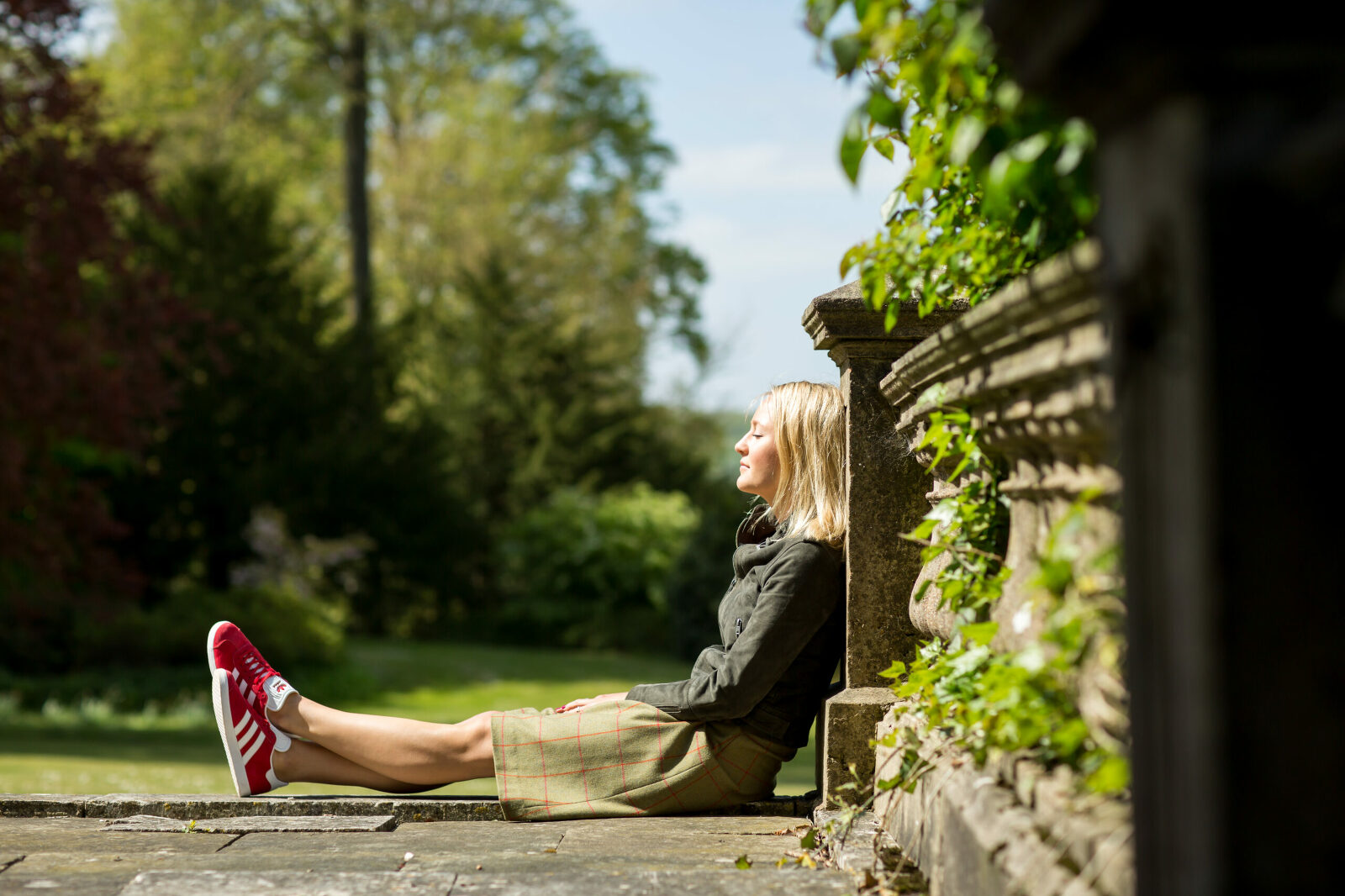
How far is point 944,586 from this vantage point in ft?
7.82

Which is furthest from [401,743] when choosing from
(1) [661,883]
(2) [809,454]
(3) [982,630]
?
(3) [982,630]

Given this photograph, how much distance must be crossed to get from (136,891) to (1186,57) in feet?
7.60

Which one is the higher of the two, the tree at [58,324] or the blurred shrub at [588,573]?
the tree at [58,324]

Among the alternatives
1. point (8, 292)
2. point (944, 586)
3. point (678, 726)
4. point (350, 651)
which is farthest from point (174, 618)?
point (944, 586)

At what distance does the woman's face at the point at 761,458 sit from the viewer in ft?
11.5

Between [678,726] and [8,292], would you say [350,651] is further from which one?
[678,726]

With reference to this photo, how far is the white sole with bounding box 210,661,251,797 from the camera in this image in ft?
11.1

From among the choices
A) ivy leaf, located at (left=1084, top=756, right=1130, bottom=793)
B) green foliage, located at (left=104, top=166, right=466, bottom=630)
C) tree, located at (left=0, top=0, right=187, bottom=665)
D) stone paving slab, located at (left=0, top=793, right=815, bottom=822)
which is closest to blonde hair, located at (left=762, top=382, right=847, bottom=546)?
stone paving slab, located at (left=0, top=793, right=815, bottom=822)

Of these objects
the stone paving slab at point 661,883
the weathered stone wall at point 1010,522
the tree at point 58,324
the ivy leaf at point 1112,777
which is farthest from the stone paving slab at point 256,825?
the tree at point 58,324

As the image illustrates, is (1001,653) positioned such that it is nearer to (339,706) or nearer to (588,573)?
(339,706)

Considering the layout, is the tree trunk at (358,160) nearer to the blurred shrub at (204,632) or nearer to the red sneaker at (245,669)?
the blurred shrub at (204,632)

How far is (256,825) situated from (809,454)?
5.92ft

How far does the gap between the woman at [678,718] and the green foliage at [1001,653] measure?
0.44 meters

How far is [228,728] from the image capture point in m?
3.39
